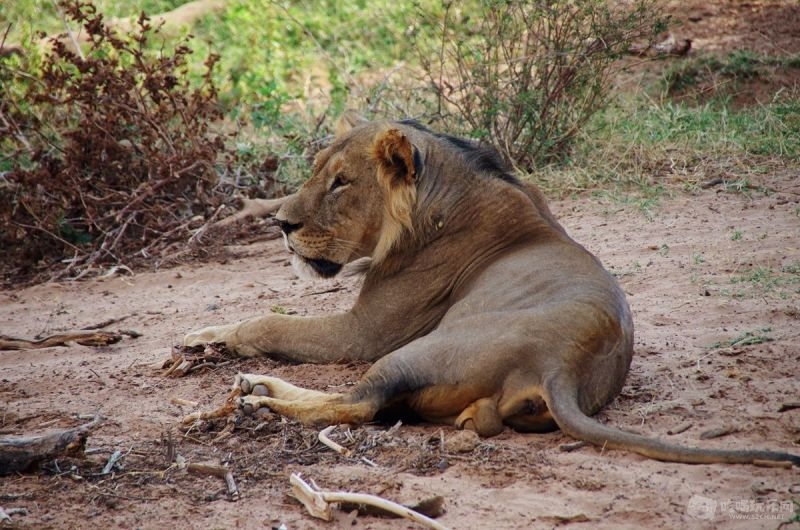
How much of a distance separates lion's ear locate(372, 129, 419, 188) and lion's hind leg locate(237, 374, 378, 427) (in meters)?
1.08

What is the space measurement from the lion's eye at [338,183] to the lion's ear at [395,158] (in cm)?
22

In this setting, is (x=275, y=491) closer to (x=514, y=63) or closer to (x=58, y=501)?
(x=58, y=501)

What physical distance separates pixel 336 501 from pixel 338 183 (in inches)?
80.9

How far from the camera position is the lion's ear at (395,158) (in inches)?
180

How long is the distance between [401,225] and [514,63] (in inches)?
135

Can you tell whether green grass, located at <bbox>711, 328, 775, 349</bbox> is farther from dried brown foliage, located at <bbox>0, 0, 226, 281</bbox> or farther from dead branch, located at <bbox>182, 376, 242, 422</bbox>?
dried brown foliage, located at <bbox>0, 0, 226, 281</bbox>

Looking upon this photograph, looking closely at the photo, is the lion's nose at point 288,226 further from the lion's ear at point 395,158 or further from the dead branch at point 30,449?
the dead branch at point 30,449

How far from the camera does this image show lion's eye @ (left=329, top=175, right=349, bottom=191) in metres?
4.80

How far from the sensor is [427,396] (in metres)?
3.88

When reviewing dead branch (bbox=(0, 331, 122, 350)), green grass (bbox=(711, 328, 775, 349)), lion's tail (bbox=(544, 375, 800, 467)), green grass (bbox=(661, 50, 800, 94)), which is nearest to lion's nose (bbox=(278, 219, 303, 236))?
dead branch (bbox=(0, 331, 122, 350))

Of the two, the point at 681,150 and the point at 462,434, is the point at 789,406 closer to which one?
the point at 462,434

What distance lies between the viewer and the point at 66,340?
5.70 metres

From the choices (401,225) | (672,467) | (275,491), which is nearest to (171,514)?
(275,491)

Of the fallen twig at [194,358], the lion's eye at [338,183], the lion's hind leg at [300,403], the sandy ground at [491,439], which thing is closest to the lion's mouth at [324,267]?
the lion's eye at [338,183]
